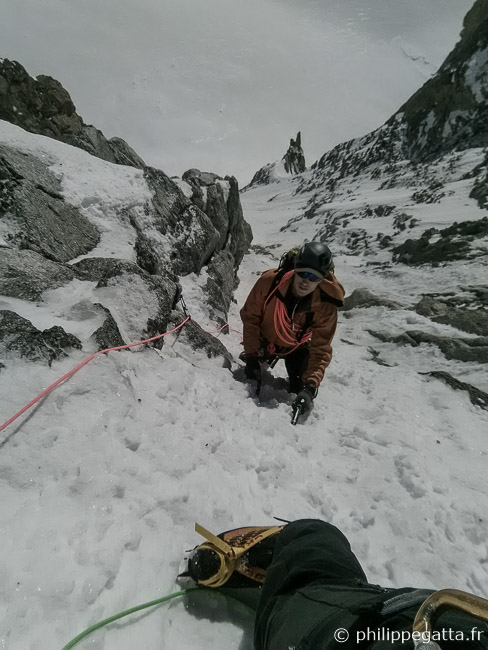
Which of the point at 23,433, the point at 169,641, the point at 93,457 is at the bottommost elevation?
the point at 169,641

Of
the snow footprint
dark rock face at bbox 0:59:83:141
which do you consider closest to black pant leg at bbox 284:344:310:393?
the snow footprint

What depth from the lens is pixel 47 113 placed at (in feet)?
75.8

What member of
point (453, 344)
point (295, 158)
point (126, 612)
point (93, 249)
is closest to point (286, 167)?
point (295, 158)

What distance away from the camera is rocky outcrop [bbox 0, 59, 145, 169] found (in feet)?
48.3

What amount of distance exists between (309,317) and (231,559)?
3.44 metres

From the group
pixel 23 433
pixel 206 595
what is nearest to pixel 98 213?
→ pixel 23 433

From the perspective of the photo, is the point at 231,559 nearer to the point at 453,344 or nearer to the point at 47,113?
the point at 453,344

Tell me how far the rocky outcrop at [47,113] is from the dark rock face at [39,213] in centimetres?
980

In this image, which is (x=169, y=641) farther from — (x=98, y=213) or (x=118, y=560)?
(x=98, y=213)

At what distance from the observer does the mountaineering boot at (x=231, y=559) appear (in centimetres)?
202

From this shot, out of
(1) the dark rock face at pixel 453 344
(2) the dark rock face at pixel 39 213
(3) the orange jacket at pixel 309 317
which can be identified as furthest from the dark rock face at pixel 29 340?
(1) the dark rock face at pixel 453 344

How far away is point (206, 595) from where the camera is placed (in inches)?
81.2

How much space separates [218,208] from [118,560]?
1058cm

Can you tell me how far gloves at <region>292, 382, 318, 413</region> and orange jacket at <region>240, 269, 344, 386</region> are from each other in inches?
4.7
